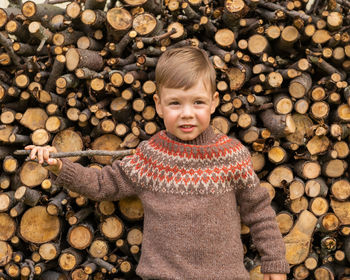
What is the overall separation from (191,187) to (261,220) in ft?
1.30

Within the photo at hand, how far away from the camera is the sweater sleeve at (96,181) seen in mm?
1699

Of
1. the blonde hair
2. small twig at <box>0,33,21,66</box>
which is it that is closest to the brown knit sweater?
the blonde hair

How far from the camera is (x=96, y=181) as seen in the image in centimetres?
178

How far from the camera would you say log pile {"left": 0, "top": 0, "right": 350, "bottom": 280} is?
2.05 m

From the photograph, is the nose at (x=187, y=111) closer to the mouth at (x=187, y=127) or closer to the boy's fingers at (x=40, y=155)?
the mouth at (x=187, y=127)

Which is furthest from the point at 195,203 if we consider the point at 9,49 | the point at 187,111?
the point at 9,49

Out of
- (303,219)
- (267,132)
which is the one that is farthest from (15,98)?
(303,219)

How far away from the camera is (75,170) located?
5.62ft

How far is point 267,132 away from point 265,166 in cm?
25

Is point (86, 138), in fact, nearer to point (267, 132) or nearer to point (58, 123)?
point (58, 123)

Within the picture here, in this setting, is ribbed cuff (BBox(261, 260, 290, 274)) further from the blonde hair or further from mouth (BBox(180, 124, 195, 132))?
the blonde hair

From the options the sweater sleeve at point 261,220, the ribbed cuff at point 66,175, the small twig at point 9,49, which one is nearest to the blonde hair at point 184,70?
the sweater sleeve at point 261,220

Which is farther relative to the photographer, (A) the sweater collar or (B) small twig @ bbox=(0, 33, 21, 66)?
(B) small twig @ bbox=(0, 33, 21, 66)

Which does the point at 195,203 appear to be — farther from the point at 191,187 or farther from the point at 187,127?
the point at 187,127
